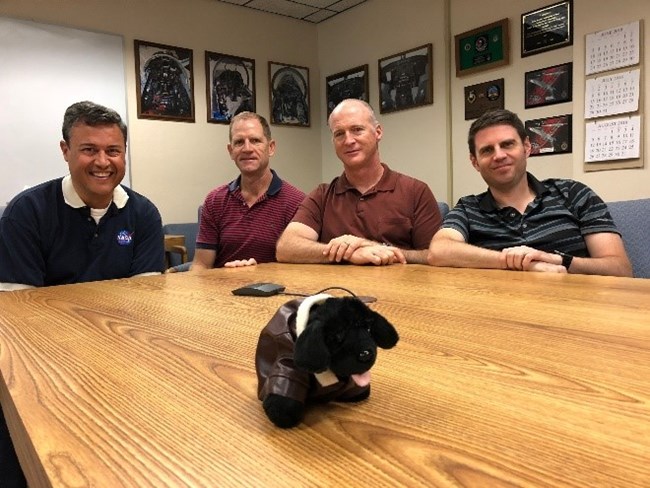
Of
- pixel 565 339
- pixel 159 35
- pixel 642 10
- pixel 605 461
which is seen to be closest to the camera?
pixel 605 461

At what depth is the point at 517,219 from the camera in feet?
6.32

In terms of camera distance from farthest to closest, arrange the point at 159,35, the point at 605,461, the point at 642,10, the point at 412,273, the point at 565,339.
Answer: the point at 159,35, the point at 642,10, the point at 412,273, the point at 565,339, the point at 605,461

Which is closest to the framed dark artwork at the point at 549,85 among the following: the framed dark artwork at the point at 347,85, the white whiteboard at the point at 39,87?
the framed dark artwork at the point at 347,85

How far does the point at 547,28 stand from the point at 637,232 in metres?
2.10

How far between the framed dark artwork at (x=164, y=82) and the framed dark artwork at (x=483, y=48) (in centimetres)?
219

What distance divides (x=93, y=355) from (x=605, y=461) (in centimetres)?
62

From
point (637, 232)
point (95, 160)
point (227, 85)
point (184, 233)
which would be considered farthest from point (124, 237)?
point (227, 85)

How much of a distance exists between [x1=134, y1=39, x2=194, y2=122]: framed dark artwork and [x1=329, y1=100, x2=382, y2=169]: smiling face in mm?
2440

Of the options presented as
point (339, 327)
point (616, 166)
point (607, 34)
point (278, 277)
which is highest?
point (607, 34)

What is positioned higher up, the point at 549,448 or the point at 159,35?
the point at 159,35

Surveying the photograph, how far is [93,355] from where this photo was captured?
735mm

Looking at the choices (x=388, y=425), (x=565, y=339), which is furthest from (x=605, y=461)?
(x=565, y=339)

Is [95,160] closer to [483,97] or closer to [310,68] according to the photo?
[483,97]

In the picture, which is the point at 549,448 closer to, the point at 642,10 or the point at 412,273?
the point at 412,273
